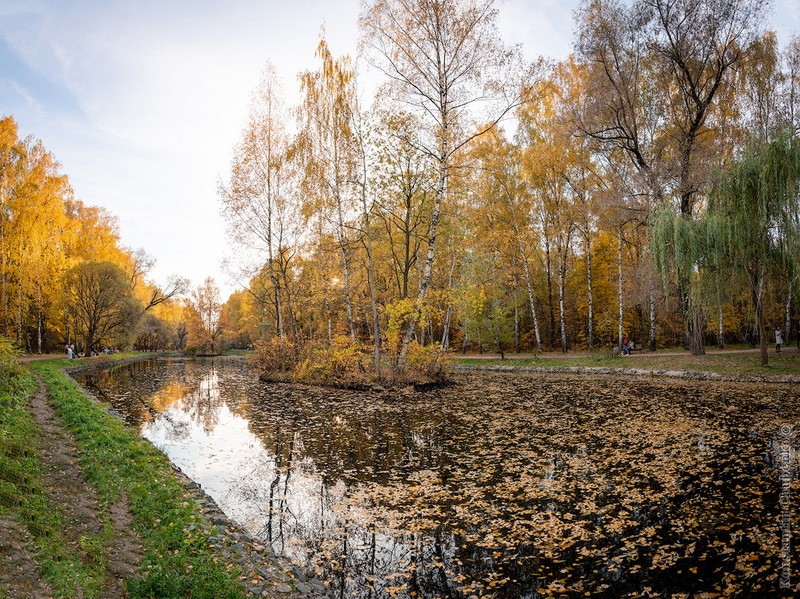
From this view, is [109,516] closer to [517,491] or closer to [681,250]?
[517,491]

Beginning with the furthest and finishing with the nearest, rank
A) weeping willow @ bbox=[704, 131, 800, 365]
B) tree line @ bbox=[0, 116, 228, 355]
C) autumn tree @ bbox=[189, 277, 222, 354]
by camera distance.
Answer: autumn tree @ bbox=[189, 277, 222, 354] < tree line @ bbox=[0, 116, 228, 355] < weeping willow @ bbox=[704, 131, 800, 365]

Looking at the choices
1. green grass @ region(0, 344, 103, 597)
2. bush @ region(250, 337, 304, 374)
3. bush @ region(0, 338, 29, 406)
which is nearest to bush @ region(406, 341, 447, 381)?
bush @ region(250, 337, 304, 374)

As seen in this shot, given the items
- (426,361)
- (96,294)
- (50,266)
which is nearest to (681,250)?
(426,361)

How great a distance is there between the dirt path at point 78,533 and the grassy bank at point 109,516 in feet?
0.16

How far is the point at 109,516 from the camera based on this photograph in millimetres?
5754

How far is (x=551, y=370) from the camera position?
26922 mm

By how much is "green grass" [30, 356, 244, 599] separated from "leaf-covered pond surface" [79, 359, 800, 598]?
33.2 inches

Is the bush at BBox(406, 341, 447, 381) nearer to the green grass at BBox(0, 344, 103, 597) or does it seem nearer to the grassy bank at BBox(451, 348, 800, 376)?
the grassy bank at BBox(451, 348, 800, 376)

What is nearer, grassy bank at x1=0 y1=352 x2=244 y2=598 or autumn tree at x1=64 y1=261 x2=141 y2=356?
grassy bank at x1=0 y1=352 x2=244 y2=598

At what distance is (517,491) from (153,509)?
16.9ft

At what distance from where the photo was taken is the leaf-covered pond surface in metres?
4.80

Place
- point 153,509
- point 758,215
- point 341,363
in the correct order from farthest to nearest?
1. point 341,363
2. point 758,215
3. point 153,509

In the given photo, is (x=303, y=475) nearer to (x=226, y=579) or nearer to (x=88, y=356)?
(x=226, y=579)

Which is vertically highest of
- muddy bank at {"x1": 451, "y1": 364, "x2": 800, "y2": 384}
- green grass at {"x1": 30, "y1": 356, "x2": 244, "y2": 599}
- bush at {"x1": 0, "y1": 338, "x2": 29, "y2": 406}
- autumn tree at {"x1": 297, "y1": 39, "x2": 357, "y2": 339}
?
autumn tree at {"x1": 297, "y1": 39, "x2": 357, "y2": 339}
